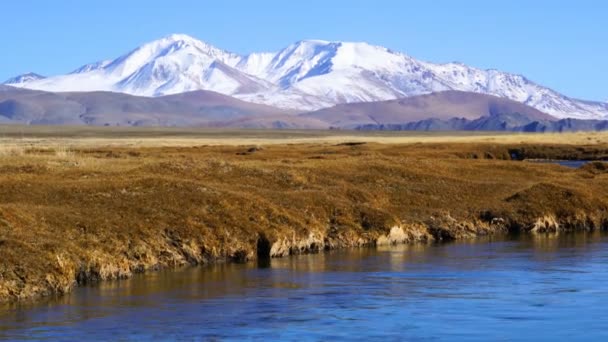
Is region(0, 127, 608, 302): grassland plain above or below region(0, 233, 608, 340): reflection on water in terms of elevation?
above

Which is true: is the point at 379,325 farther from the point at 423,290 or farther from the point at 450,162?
the point at 450,162

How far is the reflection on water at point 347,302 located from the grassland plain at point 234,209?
112 cm

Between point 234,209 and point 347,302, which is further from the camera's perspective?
point 234,209

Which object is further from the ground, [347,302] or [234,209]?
[234,209]

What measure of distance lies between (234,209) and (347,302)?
1089 cm

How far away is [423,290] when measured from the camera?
31375 mm

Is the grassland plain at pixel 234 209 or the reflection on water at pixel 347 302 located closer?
the reflection on water at pixel 347 302

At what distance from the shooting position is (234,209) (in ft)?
130

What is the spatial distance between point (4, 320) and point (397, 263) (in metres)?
14.7

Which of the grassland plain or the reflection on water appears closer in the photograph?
the reflection on water

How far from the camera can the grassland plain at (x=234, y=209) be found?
32.4 meters

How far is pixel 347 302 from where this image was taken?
29422mm

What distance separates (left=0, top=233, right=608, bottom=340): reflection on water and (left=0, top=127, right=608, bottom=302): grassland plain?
1121 mm

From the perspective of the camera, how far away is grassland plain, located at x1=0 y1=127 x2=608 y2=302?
1276 inches
